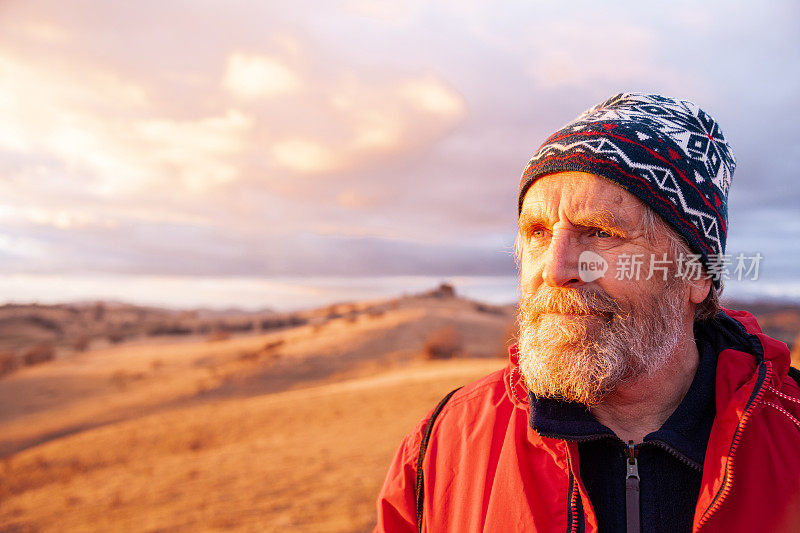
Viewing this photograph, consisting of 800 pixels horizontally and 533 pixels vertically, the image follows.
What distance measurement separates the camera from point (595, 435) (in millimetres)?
2000

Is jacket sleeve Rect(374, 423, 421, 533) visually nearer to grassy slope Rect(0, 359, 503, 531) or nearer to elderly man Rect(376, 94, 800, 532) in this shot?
elderly man Rect(376, 94, 800, 532)

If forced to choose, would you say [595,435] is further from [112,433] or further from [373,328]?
[373,328]

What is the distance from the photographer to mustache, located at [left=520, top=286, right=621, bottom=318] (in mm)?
2141

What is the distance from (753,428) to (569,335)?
692mm

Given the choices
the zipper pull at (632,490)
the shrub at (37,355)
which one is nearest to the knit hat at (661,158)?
the zipper pull at (632,490)

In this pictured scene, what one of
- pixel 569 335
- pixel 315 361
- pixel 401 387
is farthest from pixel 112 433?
pixel 569 335

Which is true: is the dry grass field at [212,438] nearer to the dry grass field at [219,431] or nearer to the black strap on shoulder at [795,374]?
the dry grass field at [219,431]

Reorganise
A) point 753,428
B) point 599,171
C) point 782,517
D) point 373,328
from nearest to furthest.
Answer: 1. point 782,517
2. point 753,428
3. point 599,171
4. point 373,328

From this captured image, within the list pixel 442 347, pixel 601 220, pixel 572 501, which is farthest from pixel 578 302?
pixel 442 347

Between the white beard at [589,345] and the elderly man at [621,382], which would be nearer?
the elderly man at [621,382]

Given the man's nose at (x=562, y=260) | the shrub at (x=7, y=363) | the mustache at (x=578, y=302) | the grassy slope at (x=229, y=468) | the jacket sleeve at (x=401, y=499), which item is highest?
the man's nose at (x=562, y=260)

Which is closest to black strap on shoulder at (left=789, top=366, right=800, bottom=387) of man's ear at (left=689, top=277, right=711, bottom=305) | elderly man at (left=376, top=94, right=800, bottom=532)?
elderly man at (left=376, top=94, right=800, bottom=532)

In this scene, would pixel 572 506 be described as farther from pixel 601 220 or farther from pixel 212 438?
pixel 212 438

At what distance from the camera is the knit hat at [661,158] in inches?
85.3
